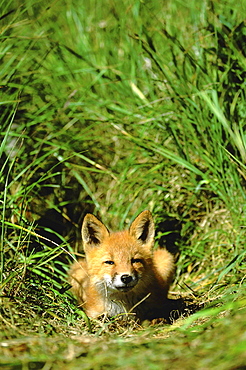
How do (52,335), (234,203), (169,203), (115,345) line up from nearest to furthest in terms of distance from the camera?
1. (115,345)
2. (52,335)
3. (234,203)
4. (169,203)

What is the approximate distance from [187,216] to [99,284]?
56.6 inches

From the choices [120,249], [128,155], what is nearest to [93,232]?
[120,249]

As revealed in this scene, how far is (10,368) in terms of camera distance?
2.00 m

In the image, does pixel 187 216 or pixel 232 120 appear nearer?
pixel 232 120

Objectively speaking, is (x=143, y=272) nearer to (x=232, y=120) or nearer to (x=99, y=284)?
(x=99, y=284)

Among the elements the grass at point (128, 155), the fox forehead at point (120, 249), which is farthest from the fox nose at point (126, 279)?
the grass at point (128, 155)

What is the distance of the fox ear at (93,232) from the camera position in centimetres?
347

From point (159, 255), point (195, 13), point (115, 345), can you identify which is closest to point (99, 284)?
point (159, 255)

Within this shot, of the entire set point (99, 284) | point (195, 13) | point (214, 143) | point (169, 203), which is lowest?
point (99, 284)

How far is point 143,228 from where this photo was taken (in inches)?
144

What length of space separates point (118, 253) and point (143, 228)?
14.9 inches

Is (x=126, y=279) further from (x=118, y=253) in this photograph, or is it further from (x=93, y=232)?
(x=93, y=232)

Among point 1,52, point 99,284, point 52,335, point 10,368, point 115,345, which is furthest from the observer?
point 1,52

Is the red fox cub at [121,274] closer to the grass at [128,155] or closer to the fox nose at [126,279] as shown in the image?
the fox nose at [126,279]
